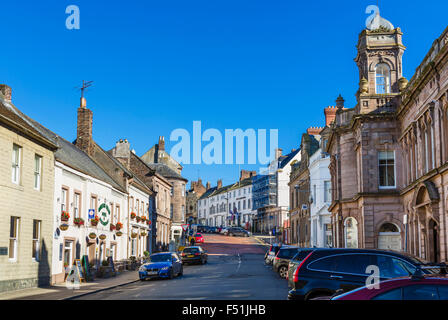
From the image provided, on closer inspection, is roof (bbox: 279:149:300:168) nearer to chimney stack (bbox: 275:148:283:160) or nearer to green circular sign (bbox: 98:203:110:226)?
chimney stack (bbox: 275:148:283:160)

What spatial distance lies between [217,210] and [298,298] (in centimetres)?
11560

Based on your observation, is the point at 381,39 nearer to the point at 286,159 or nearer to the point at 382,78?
the point at 382,78

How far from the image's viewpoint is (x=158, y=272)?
94.8ft

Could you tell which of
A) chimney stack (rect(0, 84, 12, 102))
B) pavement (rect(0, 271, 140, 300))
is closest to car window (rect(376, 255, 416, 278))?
pavement (rect(0, 271, 140, 300))

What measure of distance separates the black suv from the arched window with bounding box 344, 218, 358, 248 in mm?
24807

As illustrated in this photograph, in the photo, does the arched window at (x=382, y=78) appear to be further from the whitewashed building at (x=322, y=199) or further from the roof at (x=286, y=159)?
the roof at (x=286, y=159)

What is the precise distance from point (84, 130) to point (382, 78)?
2178cm

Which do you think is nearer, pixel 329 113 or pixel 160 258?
pixel 160 258

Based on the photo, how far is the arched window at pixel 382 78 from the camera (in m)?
36.7

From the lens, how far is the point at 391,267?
13.2 m

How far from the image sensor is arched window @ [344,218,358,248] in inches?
1487

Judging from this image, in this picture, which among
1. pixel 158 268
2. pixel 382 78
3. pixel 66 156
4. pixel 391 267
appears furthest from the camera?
pixel 382 78

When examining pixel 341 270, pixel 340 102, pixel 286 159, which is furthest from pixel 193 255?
pixel 286 159
